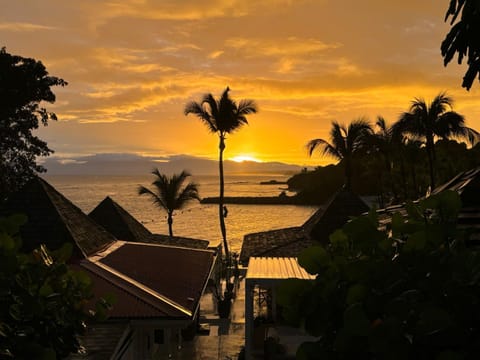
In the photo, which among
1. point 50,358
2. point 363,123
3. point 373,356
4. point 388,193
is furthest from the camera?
point 388,193

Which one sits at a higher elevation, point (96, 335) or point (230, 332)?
point (96, 335)

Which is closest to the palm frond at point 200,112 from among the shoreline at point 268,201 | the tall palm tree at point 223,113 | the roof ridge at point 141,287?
the tall palm tree at point 223,113

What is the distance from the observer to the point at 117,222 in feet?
68.1

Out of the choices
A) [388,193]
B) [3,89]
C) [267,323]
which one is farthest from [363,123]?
[388,193]

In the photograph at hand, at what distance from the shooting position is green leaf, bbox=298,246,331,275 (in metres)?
2.21

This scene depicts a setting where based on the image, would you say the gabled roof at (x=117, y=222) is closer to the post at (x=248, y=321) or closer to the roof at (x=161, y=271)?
the roof at (x=161, y=271)

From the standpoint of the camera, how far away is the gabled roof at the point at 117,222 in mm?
20328

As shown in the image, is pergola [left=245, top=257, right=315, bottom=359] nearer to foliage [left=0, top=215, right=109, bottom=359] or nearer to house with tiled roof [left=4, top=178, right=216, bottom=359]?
house with tiled roof [left=4, top=178, right=216, bottom=359]

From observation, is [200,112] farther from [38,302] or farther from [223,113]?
[38,302]

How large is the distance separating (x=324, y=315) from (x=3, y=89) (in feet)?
117

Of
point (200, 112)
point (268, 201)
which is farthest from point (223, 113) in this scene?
point (268, 201)

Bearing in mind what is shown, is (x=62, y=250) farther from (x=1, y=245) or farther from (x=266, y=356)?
(x=266, y=356)

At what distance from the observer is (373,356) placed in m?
1.97

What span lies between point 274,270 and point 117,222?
1038cm
